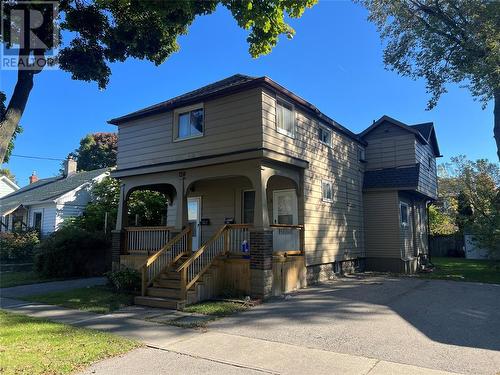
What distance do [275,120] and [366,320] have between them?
6263 millimetres

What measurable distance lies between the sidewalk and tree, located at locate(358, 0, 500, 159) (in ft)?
50.5

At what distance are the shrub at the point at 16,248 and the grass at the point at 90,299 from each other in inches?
445

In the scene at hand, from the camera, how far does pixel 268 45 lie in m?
8.59

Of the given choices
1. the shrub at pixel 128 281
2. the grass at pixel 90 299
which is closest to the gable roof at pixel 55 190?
the grass at pixel 90 299

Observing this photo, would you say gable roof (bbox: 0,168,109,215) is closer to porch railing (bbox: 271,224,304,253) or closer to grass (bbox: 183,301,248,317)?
porch railing (bbox: 271,224,304,253)

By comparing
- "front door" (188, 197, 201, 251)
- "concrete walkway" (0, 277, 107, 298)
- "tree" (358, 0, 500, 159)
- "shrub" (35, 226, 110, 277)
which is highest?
"tree" (358, 0, 500, 159)

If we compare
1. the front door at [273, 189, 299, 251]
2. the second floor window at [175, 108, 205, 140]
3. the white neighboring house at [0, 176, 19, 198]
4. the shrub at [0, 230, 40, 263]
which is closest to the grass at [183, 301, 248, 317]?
the front door at [273, 189, 299, 251]

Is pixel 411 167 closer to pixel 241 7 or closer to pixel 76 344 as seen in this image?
pixel 241 7

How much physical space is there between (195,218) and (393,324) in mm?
9280

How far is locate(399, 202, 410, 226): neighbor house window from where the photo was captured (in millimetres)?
18222

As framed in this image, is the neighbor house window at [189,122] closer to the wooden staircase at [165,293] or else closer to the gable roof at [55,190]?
the wooden staircase at [165,293]

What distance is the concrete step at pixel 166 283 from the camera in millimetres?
10891

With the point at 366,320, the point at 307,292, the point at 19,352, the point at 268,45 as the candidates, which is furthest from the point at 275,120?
the point at 19,352

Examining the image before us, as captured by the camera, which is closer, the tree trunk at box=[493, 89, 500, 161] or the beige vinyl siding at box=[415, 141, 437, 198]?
the tree trunk at box=[493, 89, 500, 161]
